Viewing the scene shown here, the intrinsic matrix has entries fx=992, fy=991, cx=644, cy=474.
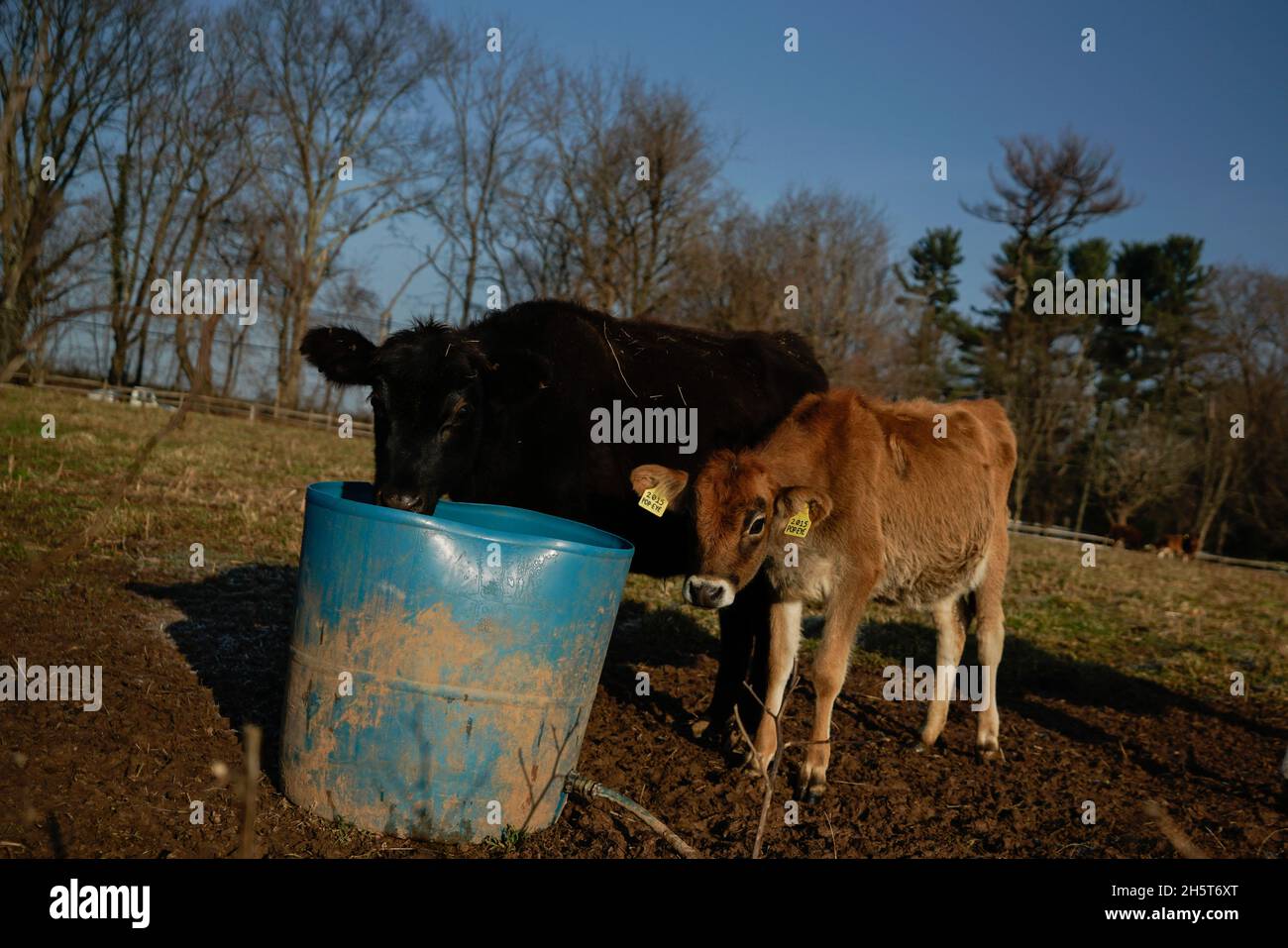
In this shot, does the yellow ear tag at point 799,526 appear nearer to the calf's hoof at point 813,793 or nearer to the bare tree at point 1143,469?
the calf's hoof at point 813,793

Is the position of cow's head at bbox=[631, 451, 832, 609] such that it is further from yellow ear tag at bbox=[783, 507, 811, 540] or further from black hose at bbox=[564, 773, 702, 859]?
black hose at bbox=[564, 773, 702, 859]

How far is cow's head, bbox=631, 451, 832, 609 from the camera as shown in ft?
16.6

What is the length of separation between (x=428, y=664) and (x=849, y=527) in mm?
2692

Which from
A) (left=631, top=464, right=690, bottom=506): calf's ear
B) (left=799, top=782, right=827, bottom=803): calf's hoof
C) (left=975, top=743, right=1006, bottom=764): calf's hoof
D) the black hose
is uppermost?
(left=631, top=464, right=690, bottom=506): calf's ear

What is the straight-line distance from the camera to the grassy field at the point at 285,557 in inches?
349

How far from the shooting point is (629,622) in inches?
354

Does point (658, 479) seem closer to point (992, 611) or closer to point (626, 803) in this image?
point (626, 803)

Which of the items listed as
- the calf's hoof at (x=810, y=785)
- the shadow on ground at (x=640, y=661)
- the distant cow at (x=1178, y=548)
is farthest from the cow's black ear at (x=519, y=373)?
the distant cow at (x=1178, y=548)

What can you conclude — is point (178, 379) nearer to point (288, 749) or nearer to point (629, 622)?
point (629, 622)

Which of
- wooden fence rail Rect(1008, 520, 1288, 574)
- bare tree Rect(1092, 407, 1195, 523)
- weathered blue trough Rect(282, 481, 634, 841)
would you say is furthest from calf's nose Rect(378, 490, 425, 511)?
bare tree Rect(1092, 407, 1195, 523)

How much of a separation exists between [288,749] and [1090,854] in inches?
138

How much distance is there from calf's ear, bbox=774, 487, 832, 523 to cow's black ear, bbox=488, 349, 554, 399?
153 centimetres

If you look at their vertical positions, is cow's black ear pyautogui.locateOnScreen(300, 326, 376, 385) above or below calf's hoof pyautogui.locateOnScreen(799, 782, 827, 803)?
above

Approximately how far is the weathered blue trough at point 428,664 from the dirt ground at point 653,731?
0.63 ft
